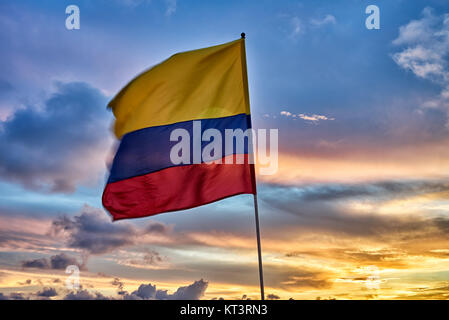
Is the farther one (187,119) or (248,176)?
(187,119)

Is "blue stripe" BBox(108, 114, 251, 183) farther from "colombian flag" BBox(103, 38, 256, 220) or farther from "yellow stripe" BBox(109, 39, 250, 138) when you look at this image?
"yellow stripe" BBox(109, 39, 250, 138)

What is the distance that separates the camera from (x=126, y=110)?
12.8 meters

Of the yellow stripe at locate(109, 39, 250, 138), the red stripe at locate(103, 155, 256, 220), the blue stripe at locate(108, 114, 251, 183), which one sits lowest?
the red stripe at locate(103, 155, 256, 220)

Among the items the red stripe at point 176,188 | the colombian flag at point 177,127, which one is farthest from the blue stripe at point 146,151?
the red stripe at point 176,188

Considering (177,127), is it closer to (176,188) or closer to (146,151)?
(146,151)

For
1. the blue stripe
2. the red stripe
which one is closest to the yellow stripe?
the blue stripe

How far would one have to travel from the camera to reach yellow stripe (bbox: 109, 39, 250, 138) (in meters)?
11.7

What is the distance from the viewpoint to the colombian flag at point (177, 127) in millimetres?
11203

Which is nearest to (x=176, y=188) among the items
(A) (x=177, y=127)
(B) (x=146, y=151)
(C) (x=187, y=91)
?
(B) (x=146, y=151)

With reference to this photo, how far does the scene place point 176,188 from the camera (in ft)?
37.6
